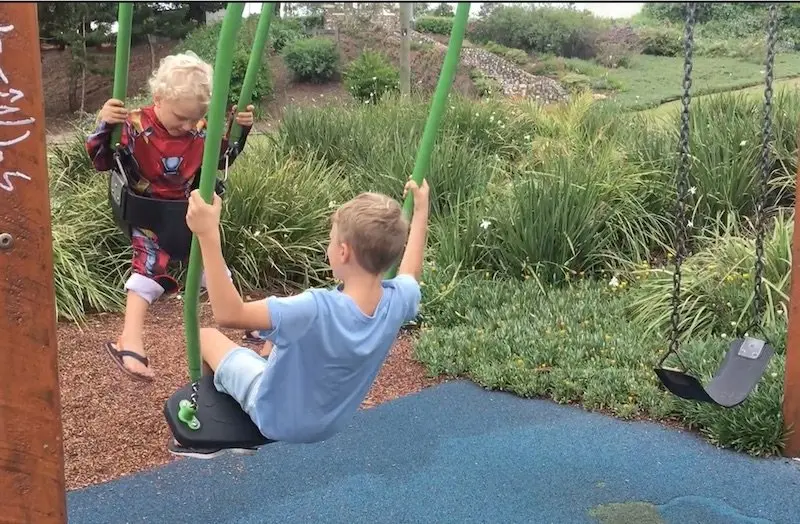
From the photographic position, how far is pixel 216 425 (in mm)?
2416

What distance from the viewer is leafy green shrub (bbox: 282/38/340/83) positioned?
66.8 ft

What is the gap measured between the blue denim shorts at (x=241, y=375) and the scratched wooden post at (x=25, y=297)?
463 millimetres

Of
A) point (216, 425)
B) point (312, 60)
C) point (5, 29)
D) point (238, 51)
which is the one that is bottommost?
point (312, 60)

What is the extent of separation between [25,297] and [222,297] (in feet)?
1.72

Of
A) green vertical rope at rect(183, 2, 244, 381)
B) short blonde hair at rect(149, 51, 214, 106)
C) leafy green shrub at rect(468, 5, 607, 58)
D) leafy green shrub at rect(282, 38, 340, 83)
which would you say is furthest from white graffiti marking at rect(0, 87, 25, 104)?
leafy green shrub at rect(468, 5, 607, 58)

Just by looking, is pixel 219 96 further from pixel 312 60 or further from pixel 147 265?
pixel 312 60

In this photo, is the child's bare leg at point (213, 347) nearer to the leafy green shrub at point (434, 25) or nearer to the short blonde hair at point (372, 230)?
the short blonde hair at point (372, 230)

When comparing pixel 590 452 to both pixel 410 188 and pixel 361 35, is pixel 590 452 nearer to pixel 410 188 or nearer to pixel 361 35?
pixel 410 188

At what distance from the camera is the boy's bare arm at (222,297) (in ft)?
6.39

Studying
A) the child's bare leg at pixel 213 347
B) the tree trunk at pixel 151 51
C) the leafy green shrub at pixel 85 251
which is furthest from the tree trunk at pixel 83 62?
the child's bare leg at pixel 213 347

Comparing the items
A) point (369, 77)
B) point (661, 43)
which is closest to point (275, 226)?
point (369, 77)

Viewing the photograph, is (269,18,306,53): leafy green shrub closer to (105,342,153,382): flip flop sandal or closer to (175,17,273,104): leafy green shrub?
(175,17,273,104): leafy green shrub

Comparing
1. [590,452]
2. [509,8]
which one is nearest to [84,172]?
[590,452]

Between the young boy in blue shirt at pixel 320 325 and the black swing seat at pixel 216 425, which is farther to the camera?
the black swing seat at pixel 216 425
